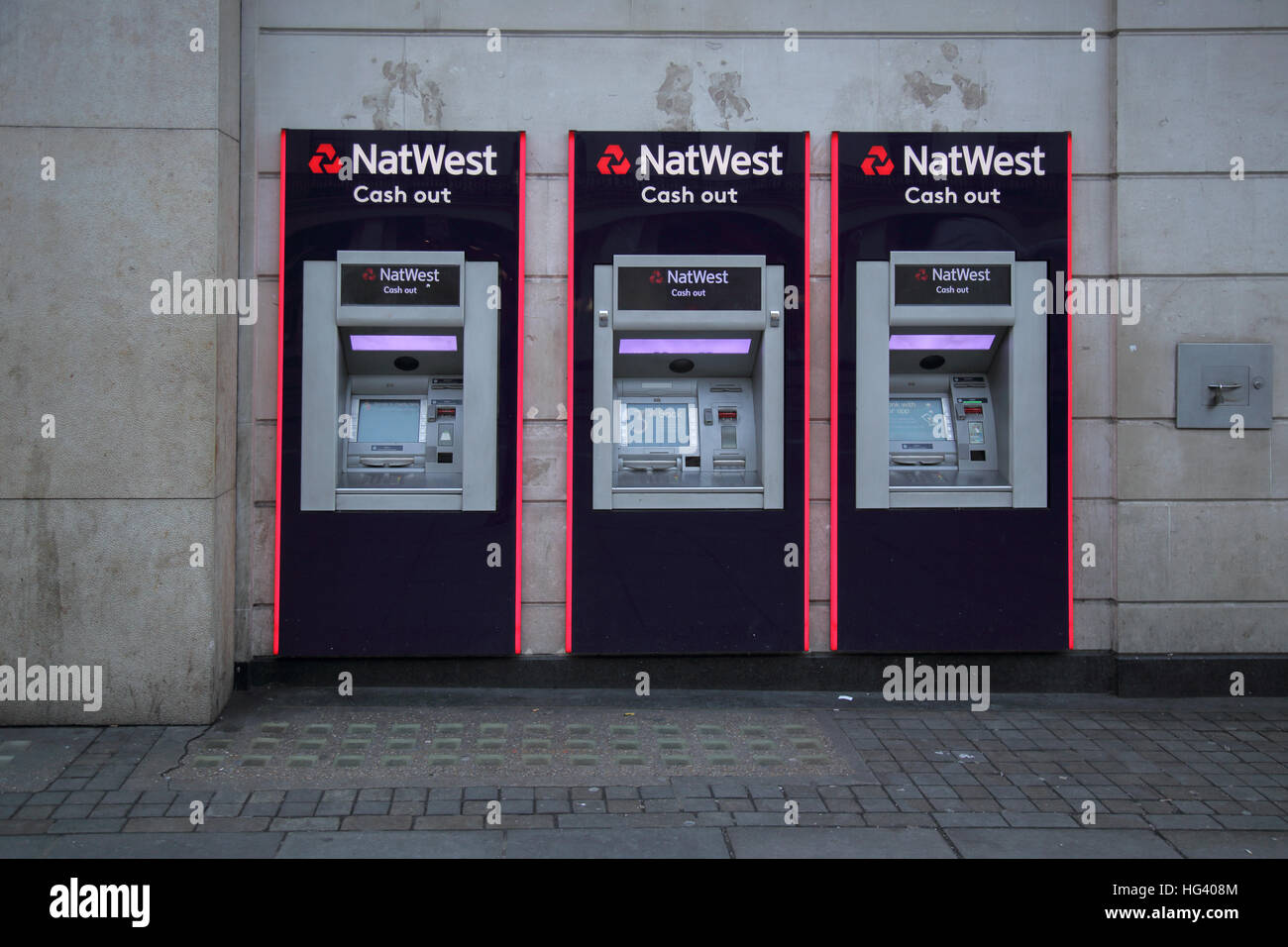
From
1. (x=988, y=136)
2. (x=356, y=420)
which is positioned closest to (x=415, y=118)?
(x=356, y=420)

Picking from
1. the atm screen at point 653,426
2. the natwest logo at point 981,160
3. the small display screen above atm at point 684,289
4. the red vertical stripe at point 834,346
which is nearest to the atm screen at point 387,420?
the atm screen at point 653,426

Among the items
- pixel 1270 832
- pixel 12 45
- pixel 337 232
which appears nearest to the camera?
pixel 1270 832

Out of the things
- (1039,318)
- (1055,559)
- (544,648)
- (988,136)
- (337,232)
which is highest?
(988,136)

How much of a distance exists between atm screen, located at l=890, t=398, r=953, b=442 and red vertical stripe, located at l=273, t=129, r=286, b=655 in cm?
348

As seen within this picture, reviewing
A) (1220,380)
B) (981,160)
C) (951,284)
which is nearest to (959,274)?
(951,284)

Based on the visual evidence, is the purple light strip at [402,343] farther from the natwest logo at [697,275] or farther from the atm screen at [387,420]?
the natwest logo at [697,275]

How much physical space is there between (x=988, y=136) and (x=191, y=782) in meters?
5.42

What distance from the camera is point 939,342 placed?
703 centimetres

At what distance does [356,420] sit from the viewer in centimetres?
690

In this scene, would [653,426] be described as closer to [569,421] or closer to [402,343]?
[569,421]

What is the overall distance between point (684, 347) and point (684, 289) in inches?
12.8

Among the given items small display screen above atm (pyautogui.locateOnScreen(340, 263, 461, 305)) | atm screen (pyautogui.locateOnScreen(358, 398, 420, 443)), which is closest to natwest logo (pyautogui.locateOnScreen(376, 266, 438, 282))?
small display screen above atm (pyautogui.locateOnScreen(340, 263, 461, 305))

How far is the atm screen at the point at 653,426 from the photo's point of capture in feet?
22.8

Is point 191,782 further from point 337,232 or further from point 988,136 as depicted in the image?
point 988,136
